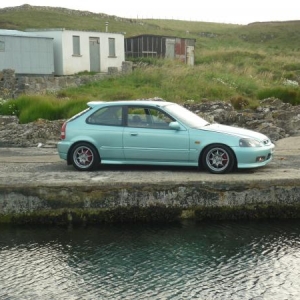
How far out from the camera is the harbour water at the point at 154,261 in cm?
856

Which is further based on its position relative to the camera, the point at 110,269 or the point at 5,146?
the point at 5,146

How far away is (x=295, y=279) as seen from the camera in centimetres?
885

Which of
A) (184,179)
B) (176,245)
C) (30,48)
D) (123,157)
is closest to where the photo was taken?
(176,245)

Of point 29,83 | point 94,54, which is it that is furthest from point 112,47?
point 29,83

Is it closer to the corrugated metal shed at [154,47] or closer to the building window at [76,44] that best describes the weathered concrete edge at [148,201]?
the building window at [76,44]

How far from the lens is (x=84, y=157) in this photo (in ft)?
43.4

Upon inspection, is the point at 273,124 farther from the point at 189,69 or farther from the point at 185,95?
the point at 189,69

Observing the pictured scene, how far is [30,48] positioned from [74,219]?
94.5 ft

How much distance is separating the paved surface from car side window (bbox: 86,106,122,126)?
3.50 feet

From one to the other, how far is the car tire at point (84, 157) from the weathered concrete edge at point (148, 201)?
1379mm

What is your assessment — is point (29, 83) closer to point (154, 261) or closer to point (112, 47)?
point (112, 47)

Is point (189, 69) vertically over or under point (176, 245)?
over

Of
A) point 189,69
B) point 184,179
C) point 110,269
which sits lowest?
point 110,269

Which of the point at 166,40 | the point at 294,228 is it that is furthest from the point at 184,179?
the point at 166,40
